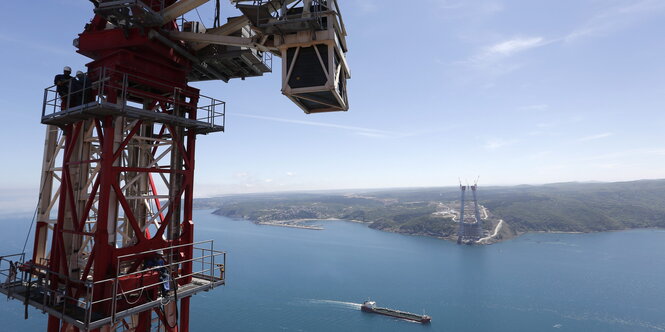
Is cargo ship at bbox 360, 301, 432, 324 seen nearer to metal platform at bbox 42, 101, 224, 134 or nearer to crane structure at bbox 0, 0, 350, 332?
crane structure at bbox 0, 0, 350, 332

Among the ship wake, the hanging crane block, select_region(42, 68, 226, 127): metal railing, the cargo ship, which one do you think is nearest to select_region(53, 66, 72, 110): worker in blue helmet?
select_region(42, 68, 226, 127): metal railing

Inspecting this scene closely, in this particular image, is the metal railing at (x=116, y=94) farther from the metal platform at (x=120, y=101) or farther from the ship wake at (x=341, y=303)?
the ship wake at (x=341, y=303)

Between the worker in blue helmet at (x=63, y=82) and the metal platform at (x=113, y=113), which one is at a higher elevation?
the worker in blue helmet at (x=63, y=82)

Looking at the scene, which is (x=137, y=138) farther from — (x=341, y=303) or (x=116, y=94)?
(x=341, y=303)

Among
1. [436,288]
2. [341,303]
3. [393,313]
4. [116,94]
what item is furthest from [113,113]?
[436,288]

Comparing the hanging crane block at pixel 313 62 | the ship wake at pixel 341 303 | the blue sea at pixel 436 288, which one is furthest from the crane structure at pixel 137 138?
the ship wake at pixel 341 303

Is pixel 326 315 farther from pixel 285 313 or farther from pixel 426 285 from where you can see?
pixel 426 285
